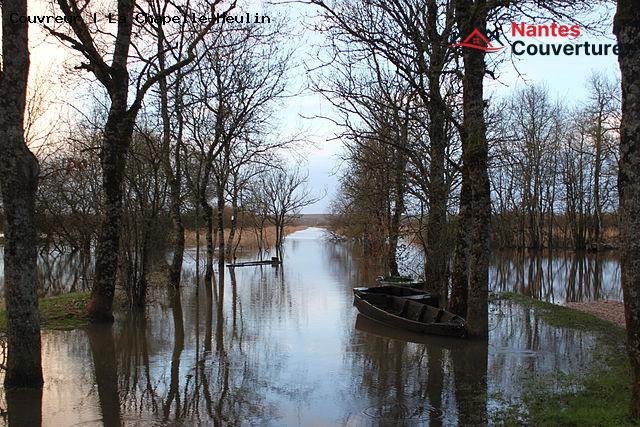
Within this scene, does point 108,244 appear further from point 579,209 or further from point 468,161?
point 579,209

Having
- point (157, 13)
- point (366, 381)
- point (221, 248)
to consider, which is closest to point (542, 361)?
point (366, 381)

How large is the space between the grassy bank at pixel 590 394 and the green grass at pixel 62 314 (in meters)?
8.94

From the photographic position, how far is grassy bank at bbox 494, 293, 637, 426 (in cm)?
563

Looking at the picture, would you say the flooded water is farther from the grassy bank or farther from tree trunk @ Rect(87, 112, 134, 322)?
tree trunk @ Rect(87, 112, 134, 322)

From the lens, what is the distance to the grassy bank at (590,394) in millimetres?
5633

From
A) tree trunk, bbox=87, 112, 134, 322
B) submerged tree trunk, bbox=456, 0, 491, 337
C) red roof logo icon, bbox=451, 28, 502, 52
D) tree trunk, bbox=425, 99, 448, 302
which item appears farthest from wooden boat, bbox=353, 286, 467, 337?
tree trunk, bbox=87, 112, 134, 322

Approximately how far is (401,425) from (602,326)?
822 cm

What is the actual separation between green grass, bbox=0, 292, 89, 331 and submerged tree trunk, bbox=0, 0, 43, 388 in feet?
12.2

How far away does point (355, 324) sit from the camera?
505 inches

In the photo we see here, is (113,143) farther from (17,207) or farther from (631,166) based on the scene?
(631,166)

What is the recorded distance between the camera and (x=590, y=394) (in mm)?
6641

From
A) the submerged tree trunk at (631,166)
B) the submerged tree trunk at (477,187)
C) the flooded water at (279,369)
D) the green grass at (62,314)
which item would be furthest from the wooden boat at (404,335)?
the green grass at (62,314)

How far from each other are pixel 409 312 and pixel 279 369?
522 centimetres

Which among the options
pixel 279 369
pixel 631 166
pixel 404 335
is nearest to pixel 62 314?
pixel 279 369
